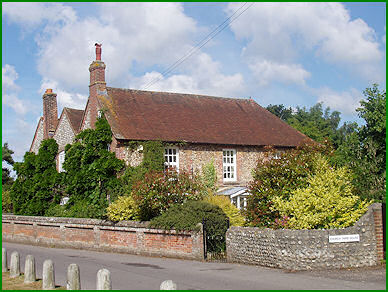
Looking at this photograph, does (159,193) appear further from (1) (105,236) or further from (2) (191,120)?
(2) (191,120)

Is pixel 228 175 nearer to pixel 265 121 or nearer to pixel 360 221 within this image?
pixel 265 121

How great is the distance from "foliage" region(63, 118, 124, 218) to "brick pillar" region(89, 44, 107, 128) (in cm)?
212

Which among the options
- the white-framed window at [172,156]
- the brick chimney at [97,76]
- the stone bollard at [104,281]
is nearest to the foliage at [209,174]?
the white-framed window at [172,156]

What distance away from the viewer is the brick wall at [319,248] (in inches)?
539

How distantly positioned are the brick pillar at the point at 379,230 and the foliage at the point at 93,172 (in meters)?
14.7

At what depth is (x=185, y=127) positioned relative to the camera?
95.9 feet

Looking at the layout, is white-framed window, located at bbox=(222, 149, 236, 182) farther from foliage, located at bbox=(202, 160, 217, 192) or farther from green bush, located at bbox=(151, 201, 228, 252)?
green bush, located at bbox=(151, 201, 228, 252)

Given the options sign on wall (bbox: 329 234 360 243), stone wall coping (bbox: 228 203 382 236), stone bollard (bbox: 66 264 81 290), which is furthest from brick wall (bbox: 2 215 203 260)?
stone bollard (bbox: 66 264 81 290)

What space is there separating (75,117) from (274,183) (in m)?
20.5

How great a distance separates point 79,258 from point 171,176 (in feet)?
16.4

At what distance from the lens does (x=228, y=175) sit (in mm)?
29719

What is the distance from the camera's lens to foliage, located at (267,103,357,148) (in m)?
52.4

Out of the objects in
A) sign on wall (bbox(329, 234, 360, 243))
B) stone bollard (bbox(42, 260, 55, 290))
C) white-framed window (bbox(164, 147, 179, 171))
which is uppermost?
white-framed window (bbox(164, 147, 179, 171))


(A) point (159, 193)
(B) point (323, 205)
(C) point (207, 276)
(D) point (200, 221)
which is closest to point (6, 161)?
(A) point (159, 193)
